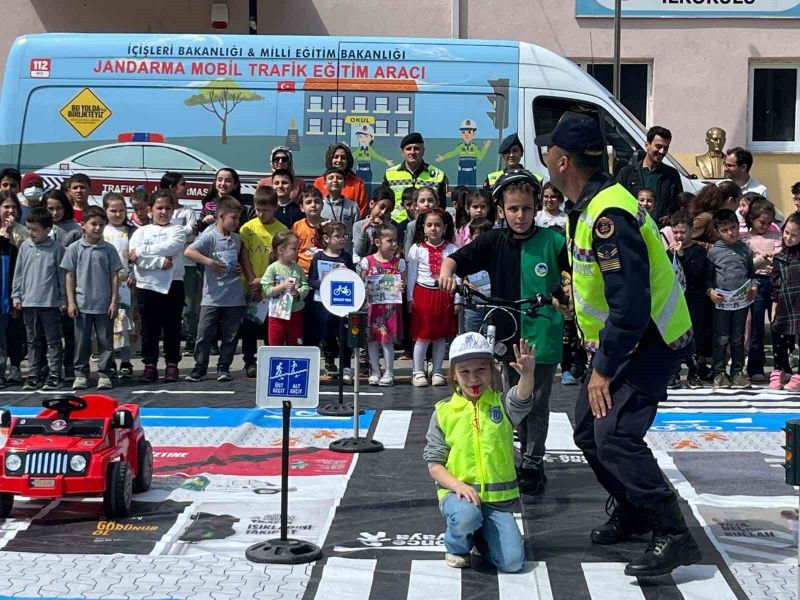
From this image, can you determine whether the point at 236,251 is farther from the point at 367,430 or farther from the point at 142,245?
the point at 367,430

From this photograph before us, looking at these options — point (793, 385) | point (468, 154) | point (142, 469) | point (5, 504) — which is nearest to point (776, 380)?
point (793, 385)

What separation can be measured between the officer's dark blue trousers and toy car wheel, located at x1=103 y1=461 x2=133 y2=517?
2.55 metres

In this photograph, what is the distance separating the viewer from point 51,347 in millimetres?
10805

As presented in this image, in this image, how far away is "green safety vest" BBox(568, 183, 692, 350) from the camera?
5.70 meters

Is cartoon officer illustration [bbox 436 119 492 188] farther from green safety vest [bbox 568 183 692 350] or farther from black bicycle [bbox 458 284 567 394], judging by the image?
green safety vest [bbox 568 183 692 350]

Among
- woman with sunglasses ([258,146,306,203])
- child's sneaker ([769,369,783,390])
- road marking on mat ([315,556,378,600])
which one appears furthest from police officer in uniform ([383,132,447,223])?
road marking on mat ([315,556,378,600])

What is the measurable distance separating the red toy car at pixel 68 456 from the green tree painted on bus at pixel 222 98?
7.06 meters

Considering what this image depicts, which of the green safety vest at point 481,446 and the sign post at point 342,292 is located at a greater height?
the sign post at point 342,292

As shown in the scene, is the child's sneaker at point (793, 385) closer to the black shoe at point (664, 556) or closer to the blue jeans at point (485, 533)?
the black shoe at point (664, 556)

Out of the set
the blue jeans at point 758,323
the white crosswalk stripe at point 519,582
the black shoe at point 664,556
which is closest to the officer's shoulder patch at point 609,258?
the black shoe at point 664,556

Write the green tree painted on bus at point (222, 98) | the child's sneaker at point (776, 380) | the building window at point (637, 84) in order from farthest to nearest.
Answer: the building window at point (637, 84)
the green tree painted on bus at point (222, 98)
the child's sneaker at point (776, 380)

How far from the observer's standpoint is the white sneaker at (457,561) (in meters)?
5.93

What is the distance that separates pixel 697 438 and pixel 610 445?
324 cm

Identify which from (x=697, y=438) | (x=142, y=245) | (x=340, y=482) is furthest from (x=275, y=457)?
(x=142, y=245)
